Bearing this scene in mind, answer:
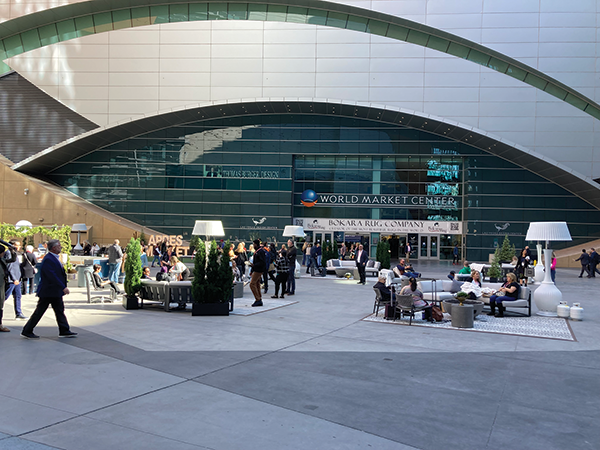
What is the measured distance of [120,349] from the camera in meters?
8.45

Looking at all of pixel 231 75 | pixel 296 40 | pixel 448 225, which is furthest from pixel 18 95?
pixel 448 225

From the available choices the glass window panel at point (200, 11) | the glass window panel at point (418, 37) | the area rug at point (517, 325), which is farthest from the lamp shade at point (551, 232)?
the glass window panel at point (200, 11)

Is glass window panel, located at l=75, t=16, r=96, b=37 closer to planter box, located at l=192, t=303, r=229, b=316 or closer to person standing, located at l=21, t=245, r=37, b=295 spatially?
person standing, located at l=21, t=245, r=37, b=295

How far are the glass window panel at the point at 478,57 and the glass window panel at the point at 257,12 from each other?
15193mm

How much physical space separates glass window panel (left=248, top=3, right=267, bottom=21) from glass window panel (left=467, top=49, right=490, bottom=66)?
15193mm

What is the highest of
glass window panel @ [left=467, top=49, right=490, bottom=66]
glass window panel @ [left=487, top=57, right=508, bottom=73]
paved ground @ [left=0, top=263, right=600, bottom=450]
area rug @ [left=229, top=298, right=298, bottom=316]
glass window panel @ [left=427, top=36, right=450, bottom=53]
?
glass window panel @ [left=427, top=36, right=450, bottom=53]

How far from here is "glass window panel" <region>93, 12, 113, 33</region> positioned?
1519 inches

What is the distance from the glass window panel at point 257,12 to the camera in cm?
3794

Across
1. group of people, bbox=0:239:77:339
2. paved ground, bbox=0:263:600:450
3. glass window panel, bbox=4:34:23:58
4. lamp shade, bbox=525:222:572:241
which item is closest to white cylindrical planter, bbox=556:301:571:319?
lamp shade, bbox=525:222:572:241

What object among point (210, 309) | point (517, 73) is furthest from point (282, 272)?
point (517, 73)

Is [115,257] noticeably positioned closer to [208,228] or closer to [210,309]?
[208,228]

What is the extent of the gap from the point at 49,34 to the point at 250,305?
34.7 meters

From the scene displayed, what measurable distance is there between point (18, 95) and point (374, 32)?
2771 cm

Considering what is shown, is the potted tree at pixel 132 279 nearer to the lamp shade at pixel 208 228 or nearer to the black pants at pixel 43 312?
the lamp shade at pixel 208 228
